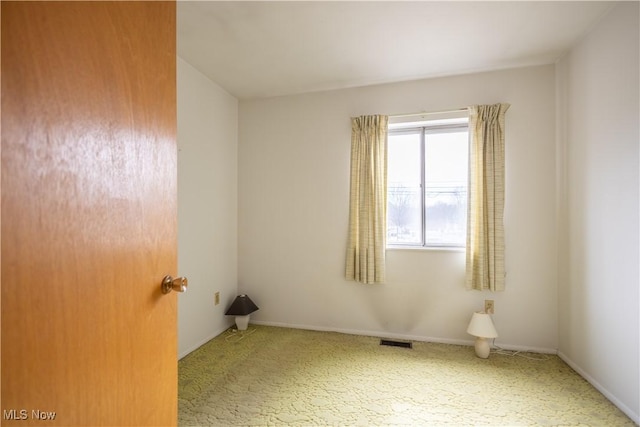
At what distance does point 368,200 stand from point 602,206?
1.66 meters

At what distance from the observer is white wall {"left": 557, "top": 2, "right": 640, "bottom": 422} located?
1.71m

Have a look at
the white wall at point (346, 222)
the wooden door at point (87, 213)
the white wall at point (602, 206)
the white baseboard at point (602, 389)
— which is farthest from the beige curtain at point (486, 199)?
the wooden door at point (87, 213)

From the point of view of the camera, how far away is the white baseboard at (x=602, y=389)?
1.69 m

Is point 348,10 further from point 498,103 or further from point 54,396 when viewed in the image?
point 54,396

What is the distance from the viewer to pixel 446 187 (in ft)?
9.25

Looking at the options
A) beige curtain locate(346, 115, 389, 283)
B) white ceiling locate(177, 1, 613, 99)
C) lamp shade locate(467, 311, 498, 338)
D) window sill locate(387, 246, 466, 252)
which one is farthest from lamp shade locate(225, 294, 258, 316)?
white ceiling locate(177, 1, 613, 99)

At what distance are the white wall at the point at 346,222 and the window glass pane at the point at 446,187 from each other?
0.66ft

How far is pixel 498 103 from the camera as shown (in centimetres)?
260

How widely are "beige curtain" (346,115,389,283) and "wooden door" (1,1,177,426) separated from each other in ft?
6.84

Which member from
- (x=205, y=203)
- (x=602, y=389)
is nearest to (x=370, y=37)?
(x=205, y=203)

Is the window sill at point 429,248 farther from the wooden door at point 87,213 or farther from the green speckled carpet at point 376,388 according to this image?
the wooden door at point 87,213

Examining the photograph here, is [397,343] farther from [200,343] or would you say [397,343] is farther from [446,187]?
[200,343]

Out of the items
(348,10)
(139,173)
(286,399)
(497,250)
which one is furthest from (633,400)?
(348,10)

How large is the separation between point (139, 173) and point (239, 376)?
182 centimetres
